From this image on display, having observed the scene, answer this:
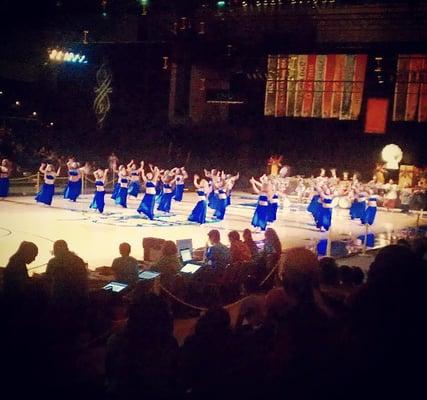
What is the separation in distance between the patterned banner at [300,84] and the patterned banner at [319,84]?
56 cm

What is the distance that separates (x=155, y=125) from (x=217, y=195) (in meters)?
14.1

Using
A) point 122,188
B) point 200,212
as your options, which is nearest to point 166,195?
point 122,188

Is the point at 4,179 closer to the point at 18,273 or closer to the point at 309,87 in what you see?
the point at 309,87

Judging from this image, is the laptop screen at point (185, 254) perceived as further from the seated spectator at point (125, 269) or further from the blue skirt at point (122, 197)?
the blue skirt at point (122, 197)

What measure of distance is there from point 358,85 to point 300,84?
8.07 ft

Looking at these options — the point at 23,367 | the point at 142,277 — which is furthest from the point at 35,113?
the point at 23,367

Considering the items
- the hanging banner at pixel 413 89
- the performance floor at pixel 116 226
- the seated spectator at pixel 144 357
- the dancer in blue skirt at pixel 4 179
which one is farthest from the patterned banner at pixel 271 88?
the seated spectator at pixel 144 357

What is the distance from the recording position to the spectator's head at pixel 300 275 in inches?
119

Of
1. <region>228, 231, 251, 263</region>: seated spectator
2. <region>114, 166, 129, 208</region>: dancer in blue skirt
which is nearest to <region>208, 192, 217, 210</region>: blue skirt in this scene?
<region>114, 166, 129, 208</region>: dancer in blue skirt

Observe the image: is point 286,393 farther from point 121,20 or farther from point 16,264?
point 121,20

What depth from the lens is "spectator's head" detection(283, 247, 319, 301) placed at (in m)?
3.01

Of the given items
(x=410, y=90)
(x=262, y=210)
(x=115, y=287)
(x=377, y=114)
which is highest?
(x=410, y=90)

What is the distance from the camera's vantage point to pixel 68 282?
17.7 ft

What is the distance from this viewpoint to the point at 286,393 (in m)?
2.54
